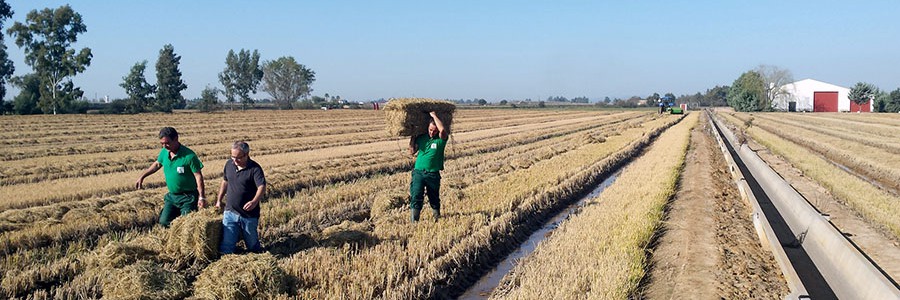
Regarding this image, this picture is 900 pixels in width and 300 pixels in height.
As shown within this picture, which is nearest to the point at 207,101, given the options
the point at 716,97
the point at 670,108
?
the point at 670,108

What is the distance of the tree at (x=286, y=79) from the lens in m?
123

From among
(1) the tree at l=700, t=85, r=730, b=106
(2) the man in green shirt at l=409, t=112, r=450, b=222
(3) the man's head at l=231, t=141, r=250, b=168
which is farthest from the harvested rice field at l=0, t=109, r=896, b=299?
(1) the tree at l=700, t=85, r=730, b=106

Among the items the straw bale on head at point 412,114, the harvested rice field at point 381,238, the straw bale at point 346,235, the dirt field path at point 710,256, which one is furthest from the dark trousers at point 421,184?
the dirt field path at point 710,256

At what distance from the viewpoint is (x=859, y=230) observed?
31.6ft

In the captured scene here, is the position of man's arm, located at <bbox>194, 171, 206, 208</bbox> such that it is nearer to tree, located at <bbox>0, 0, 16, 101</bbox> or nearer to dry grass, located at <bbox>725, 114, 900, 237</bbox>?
dry grass, located at <bbox>725, 114, 900, 237</bbox>

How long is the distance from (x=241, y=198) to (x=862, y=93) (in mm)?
105783

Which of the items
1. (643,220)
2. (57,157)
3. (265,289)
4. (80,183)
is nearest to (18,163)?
(57,157)

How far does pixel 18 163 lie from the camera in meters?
19.0

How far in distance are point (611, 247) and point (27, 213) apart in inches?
343

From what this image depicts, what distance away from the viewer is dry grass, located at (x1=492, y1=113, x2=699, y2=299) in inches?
254

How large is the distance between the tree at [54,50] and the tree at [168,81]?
13.7 m

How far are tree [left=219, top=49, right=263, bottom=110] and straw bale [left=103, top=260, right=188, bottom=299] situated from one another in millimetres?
111249

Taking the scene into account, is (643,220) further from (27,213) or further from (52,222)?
(27,213)

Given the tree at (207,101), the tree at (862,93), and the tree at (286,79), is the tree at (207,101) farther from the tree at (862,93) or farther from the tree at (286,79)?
the tree at (862,93)
